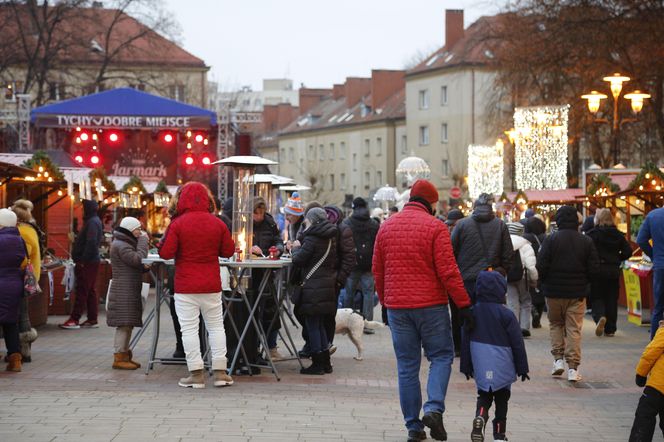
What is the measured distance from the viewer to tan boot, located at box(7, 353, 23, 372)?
505 inches

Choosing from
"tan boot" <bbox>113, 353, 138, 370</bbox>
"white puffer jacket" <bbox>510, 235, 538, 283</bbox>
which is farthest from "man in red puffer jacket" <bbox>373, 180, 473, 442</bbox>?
"white puffer jacket" <bbox>510, 235, 538, 283</bbox>

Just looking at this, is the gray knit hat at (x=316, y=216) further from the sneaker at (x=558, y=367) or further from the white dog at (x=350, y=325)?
the sneaker at (x=558, y=367)

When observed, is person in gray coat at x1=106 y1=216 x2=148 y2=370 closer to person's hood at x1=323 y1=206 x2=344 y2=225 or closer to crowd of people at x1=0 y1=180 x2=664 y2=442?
crowd of people at x1=0 y1=180 x2=664 y2=442

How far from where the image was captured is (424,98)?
8719cm

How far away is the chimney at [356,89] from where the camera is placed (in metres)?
102

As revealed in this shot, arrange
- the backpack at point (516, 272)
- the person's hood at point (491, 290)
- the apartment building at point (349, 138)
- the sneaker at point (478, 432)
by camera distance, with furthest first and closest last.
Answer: the apartment building at point (349, 138) → the backpack at point (516, 272) → the person's hood at point (491, 290) → the sneaker at point (478, 432)

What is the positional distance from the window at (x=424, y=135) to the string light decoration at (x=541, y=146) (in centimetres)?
5250

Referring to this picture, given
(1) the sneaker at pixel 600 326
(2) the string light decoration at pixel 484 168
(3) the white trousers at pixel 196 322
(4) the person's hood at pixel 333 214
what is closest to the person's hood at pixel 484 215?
(4) the person's hood at pixel 333 214

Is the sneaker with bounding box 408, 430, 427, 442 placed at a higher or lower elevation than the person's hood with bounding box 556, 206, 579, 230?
lower

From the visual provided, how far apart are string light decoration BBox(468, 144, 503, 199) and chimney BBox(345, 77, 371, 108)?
5447 cm

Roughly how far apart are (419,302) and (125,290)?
4.83m

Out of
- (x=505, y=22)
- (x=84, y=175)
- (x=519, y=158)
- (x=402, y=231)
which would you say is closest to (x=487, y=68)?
(x=505, y=22)

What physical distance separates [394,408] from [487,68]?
3568cm

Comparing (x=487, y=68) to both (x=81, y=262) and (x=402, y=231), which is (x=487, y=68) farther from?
(x=402, y=231)
